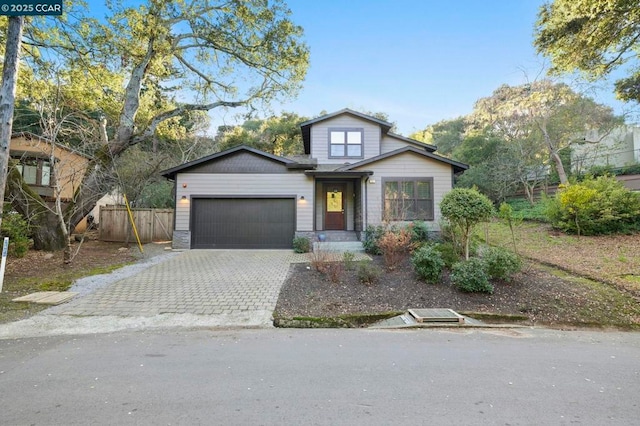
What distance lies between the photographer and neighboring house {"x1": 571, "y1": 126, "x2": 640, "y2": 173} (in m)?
21.0

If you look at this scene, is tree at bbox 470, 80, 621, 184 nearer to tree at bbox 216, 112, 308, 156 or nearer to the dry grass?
the dry grass

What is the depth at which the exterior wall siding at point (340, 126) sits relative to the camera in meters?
14.4

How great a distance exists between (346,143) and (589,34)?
889 cm

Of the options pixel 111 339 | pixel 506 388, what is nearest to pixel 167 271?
pixel 111 339

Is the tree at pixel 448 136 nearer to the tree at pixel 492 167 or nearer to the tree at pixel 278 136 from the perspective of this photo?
the tree at pixel 492 167

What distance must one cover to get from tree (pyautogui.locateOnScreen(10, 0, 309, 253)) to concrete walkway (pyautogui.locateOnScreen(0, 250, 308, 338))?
4.87 m

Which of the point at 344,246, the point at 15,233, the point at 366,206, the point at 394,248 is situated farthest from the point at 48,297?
the point at 366,206

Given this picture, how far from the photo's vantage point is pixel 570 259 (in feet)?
29.6

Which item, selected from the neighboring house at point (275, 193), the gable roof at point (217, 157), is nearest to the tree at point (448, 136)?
the neighboring house at point (275, 193)

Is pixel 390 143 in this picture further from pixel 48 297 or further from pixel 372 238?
pixel 48 297

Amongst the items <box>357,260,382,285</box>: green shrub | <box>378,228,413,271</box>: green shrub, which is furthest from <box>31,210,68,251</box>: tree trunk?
<box>378,228,413,271</box>: green shrub

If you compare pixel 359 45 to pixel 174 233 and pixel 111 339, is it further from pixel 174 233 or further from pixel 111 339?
pixel 111 339

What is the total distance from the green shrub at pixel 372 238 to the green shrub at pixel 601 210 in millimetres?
8334

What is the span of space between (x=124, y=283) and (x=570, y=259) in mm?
12217
